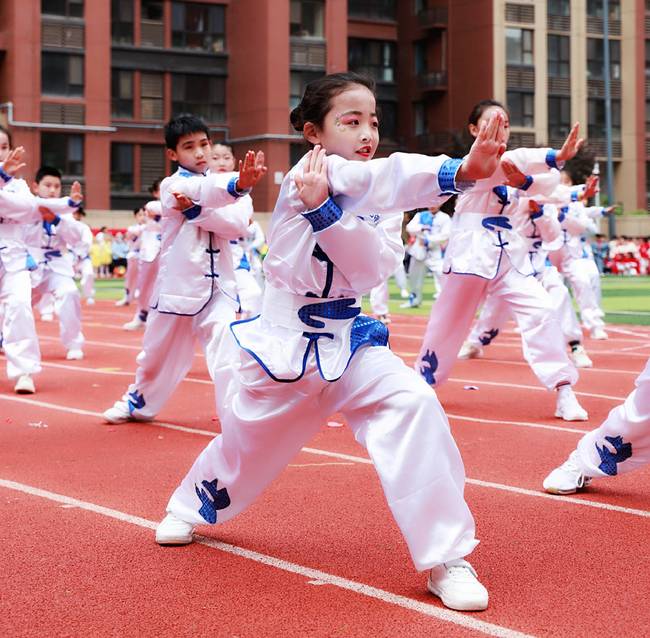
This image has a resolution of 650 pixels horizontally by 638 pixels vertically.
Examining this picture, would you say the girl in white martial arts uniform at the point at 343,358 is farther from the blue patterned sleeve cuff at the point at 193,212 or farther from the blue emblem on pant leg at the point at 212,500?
the blue patterned sleeve cuff at the point at 193,212

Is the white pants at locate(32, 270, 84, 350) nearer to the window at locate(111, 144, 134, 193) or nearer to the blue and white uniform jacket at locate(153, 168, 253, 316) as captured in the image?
the blue and white uniform jacket at locate(153, 168, 253, 316)

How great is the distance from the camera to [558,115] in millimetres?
59312

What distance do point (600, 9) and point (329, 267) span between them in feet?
Result: 192

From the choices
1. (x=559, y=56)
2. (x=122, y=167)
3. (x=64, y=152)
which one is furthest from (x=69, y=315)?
(x=559, y=56)

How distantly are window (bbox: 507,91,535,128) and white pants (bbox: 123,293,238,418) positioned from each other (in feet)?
168

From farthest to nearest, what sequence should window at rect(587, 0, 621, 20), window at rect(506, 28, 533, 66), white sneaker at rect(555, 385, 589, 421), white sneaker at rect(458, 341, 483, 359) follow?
window at rect(587, 0, 621, 20), window at rect(506, 28, 533, 66), white sneaker at rect(458, 341, 483, 359), white sneaker at rect(555, 385, 589, 421)

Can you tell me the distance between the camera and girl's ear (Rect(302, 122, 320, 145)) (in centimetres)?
483

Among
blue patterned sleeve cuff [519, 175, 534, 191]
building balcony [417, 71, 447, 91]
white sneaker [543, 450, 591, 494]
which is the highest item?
building balcony [417, 71, 447, 91]

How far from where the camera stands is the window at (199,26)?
53.5 metres

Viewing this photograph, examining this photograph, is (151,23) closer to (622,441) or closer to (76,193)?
(76,193)

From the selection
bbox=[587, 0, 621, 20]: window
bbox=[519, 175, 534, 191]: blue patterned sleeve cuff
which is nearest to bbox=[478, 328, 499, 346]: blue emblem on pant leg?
bbox=[519, 175, 534, 191]: blue patterned sleeve cuff

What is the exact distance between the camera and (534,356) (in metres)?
8.74

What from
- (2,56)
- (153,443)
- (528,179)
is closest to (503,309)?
(528,179)

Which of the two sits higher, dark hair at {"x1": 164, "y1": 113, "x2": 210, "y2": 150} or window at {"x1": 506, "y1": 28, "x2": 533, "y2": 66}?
window at {"x1": 506, "y1": 28, "x2": 533, "y2": 66}
